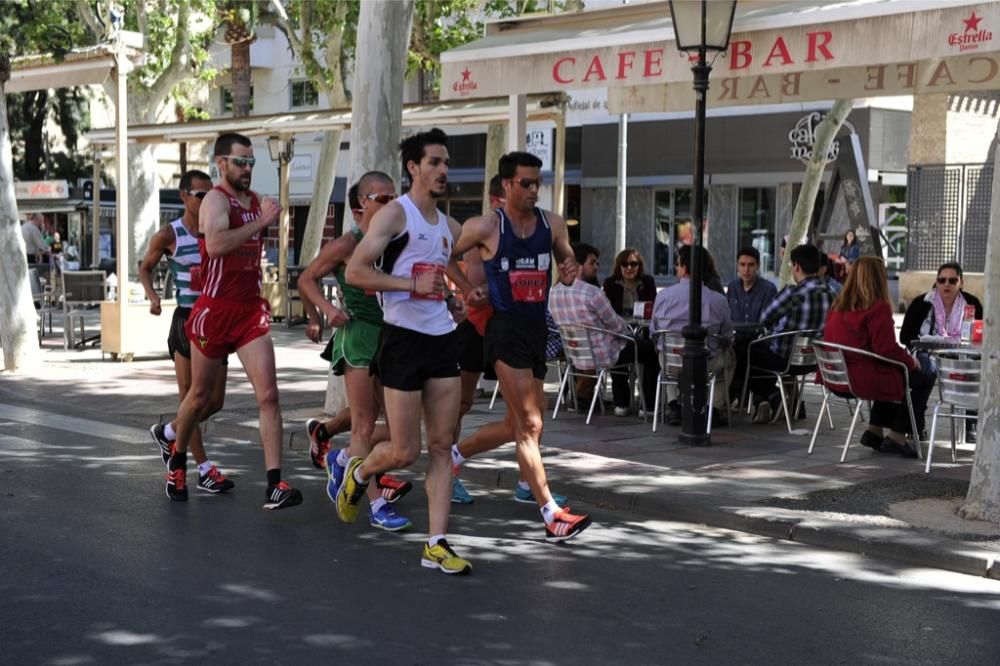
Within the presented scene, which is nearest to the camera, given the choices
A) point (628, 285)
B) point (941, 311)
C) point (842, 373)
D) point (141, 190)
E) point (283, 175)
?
point (842, 373)

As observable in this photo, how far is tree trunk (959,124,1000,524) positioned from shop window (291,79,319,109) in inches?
1593

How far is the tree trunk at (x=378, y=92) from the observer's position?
11.2 m

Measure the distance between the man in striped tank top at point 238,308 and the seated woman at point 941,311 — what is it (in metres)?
5.37

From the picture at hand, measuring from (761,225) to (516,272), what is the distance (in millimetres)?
29948

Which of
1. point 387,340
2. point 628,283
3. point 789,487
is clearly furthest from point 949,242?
point 387,340

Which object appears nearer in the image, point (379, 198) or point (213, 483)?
point (379, 198)

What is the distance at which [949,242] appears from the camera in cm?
2298

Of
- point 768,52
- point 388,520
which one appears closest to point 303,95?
point 768,52

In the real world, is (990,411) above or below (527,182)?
below

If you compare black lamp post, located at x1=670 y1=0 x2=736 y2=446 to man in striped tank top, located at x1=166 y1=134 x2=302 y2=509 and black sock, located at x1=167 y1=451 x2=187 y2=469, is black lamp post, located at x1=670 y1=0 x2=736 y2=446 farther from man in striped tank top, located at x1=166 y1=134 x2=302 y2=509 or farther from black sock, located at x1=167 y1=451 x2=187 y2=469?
black sock, located at x1=167 y1=451 x2=187 y2=469

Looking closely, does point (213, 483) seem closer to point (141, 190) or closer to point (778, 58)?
point (778, 58)

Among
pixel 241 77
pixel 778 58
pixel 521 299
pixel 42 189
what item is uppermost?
pixel 241 77

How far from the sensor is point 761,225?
36.0 m

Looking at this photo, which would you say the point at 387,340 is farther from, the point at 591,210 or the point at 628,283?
the point at 591,210
